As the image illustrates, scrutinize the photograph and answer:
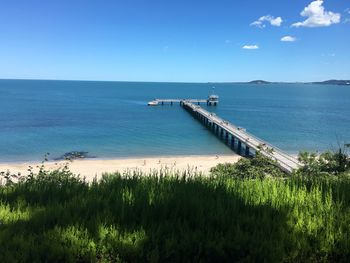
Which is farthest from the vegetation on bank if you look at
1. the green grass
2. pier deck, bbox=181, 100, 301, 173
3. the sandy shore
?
the sandy shore

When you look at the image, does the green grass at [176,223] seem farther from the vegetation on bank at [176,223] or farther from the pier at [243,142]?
the pier at [243,142]

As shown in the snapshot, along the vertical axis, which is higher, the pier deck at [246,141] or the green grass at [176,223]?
the green grass at [176,223]

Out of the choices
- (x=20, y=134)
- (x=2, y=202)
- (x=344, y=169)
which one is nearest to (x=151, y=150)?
(x=20, y=134)

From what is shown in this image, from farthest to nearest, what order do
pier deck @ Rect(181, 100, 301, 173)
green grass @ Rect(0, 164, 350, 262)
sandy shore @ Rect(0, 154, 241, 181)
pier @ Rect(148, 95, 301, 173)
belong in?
sandy shore @ Rect(0, 154, 241, 181)
pier @ Rect(148, 95, 301, 173)
pier deck @ Rect(181, 100, 301, 173)
green grass @ Rect(0, 164, 350, 262)

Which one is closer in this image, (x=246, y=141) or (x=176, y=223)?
(x=176, y=223)

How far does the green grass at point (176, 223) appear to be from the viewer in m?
3.14

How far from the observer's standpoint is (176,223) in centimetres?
359

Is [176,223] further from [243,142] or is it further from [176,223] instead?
[243,142]

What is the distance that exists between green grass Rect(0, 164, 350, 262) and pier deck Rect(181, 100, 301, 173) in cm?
1165

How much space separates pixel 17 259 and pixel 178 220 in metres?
1.45

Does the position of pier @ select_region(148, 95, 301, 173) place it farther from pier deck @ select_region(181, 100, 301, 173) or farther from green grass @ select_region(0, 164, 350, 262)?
green grass @ select_region(0, 164, 350, 262)

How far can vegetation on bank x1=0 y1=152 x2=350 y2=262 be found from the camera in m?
3.14

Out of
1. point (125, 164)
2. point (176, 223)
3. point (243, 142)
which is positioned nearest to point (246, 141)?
point (243, 142)

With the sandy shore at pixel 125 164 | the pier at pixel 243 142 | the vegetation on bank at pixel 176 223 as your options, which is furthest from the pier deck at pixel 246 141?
the vegetation on bank at pixel 176 223
